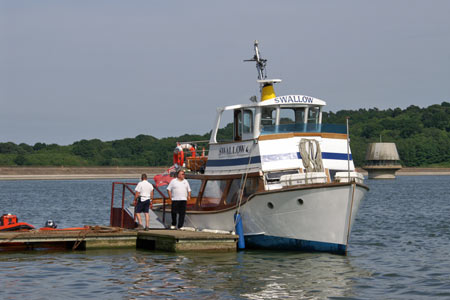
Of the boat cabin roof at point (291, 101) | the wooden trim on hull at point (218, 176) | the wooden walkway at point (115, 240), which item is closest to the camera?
the wooden walkway at point (115, 240)

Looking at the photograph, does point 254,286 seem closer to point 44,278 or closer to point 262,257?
point 262,257

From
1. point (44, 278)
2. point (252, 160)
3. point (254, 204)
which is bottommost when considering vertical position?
point (44, 278)

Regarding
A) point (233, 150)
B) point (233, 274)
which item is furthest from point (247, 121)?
point (233, 274)

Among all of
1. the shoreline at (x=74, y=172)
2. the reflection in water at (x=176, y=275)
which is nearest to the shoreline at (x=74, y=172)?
the shoreline at (x=74, y=172)

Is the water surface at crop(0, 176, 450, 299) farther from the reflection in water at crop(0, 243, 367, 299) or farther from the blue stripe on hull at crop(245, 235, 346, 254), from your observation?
the blue stripe on hull at crop(245, 235, 346, 254)

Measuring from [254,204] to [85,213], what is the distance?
22.5 m

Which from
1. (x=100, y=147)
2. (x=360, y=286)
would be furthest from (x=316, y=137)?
(x=100, y=147)

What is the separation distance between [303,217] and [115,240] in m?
5.95

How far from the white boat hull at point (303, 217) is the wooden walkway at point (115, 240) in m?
0.89

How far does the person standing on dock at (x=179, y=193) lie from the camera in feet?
70.5

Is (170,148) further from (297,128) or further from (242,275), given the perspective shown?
(242,275)

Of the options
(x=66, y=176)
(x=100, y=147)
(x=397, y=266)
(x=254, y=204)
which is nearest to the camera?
(x=397, y=266)

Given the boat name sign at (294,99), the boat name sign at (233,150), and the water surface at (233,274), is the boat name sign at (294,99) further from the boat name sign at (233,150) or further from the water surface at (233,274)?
the water surface at (233,274)

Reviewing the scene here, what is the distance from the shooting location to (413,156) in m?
170
